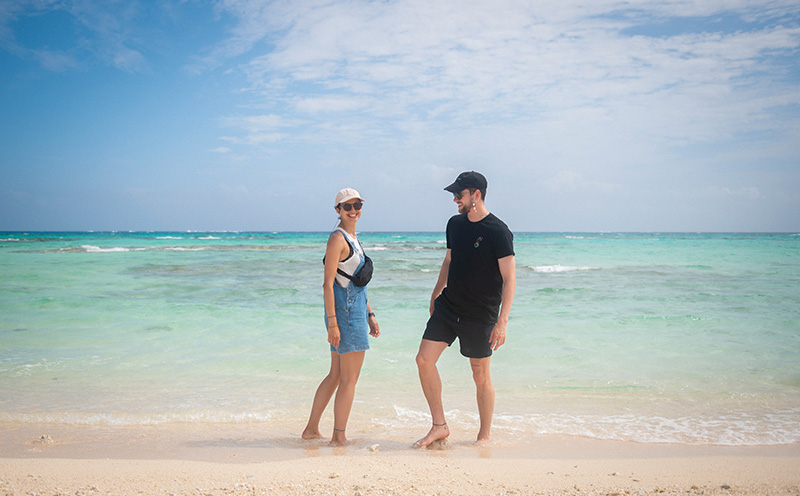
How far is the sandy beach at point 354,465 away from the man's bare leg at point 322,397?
0.31 feet

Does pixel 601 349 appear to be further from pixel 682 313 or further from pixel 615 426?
pixel 682 313

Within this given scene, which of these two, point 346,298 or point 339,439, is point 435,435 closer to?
point 339,439

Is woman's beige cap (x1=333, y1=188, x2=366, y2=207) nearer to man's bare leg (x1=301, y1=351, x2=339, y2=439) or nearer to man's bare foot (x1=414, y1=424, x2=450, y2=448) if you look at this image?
man's bare leg (x1=301, y1=351, x2=339, y2=439)

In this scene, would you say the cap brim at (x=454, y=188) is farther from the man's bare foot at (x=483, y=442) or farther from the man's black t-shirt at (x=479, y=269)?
the man's bare foot at (x=483, y=442)

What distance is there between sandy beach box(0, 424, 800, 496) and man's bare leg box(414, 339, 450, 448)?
0.34 feet

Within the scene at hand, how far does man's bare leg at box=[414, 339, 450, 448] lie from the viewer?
3.91 metres

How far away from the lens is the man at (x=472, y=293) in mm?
3861

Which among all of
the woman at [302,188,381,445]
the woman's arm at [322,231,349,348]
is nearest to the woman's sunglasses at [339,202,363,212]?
the woman at [302,188,381,445]

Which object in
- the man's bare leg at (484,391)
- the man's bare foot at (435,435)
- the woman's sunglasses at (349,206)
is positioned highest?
the woman's sunglasses at (349,206)

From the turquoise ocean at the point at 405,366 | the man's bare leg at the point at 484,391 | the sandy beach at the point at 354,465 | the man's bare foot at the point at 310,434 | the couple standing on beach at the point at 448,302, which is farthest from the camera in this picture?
the turquoise ocean at the point at 405,366

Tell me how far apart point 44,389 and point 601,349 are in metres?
7.09

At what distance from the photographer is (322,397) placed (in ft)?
13.3

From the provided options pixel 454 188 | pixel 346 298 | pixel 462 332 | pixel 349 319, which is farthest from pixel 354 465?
pixel 454 188

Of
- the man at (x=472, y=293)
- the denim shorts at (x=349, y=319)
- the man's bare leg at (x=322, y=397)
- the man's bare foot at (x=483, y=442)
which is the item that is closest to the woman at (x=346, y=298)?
the denim shorts at (x=349, y=319)
